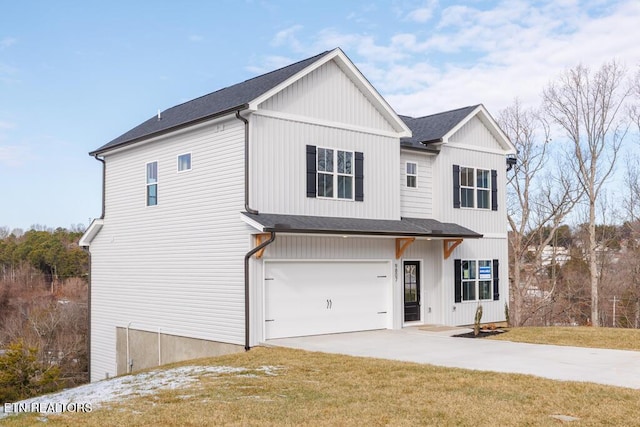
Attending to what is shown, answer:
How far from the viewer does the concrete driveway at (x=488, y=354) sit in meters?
11.5

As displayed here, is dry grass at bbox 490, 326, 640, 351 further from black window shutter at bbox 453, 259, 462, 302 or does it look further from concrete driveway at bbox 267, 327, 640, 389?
black window shutter at bbox 453, 259, 462, 302

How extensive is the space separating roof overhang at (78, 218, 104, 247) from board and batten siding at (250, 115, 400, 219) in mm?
8277

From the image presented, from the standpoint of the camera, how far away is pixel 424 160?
20.7 meters

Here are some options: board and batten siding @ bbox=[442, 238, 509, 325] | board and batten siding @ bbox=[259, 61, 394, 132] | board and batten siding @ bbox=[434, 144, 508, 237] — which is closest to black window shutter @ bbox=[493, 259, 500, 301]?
board and batten siding @ bbox=[442, 238, 509, 325]

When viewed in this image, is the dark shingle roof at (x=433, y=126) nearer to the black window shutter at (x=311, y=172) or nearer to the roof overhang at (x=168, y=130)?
Answer: the black window shutter at (x=311, y=172)

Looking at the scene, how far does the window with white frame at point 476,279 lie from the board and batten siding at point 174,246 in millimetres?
8301

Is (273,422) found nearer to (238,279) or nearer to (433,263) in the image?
(238,279)

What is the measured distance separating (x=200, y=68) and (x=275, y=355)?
11.4 m

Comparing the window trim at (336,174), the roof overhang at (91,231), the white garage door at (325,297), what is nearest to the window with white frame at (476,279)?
the white garage door at (325,297)

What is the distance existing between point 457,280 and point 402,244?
304 cm

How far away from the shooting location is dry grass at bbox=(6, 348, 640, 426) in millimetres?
8336

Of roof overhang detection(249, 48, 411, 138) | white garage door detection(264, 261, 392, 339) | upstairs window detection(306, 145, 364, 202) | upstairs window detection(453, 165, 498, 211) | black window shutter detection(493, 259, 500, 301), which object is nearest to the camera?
roof overhang detection(249, 48, 411, 138)

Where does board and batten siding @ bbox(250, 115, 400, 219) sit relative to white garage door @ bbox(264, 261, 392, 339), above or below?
above

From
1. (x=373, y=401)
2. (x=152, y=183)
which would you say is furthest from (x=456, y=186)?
(x=373, y=401)
